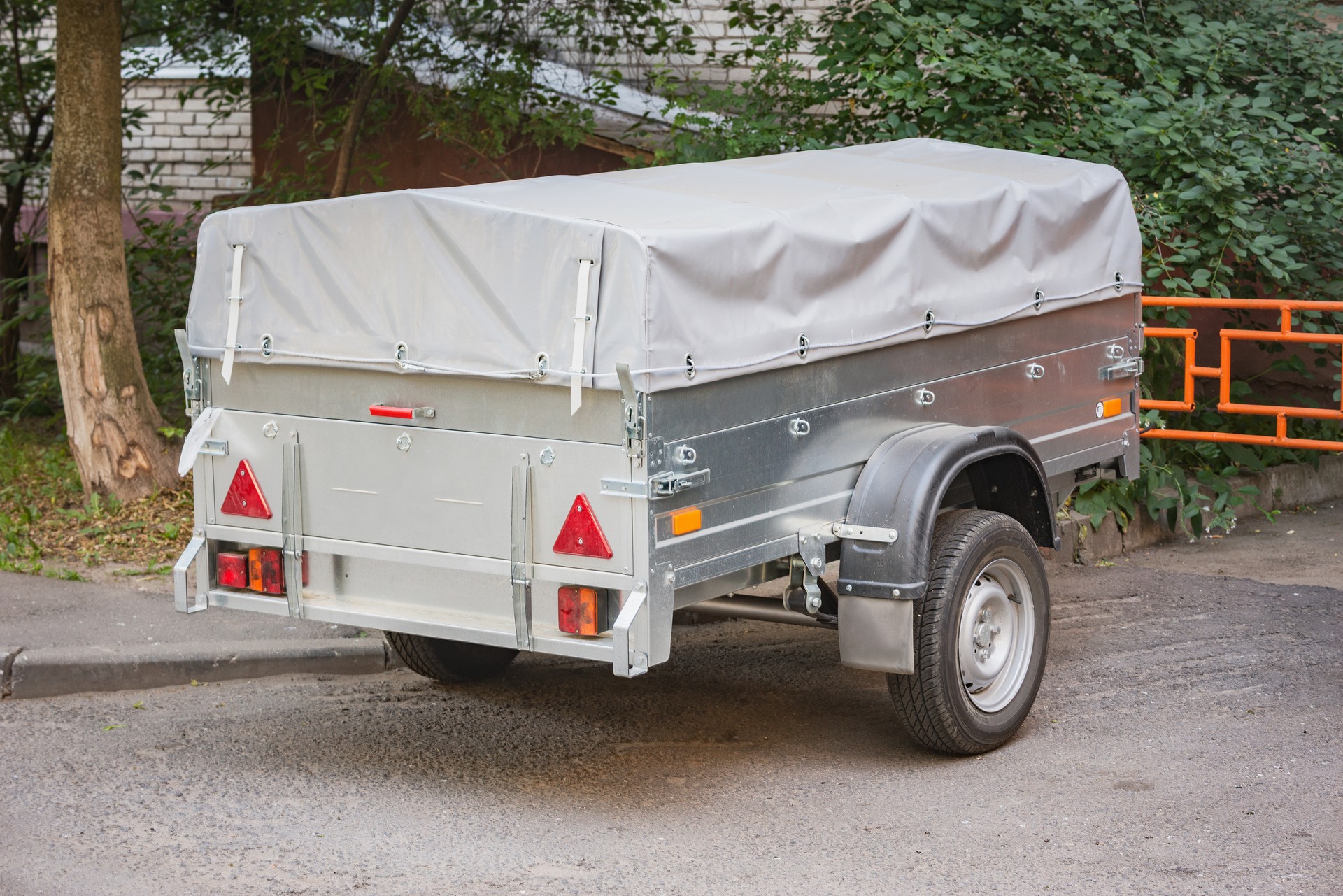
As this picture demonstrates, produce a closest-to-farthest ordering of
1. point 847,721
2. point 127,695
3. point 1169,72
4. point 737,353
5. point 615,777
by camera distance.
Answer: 1. point 737,353
2. point 615,777
3. point 847,721
4. point 127,695
5. point 1169,72

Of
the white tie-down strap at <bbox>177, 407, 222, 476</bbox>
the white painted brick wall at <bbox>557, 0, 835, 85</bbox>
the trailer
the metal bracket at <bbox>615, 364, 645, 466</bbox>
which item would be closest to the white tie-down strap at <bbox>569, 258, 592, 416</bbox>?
the trailer

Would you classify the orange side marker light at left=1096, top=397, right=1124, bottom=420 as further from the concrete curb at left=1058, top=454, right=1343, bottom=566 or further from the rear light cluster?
the rear light cluster

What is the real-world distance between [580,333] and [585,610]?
0.84m

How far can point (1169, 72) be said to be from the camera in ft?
31.2

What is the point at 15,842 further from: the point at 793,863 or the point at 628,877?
the point at 793,863

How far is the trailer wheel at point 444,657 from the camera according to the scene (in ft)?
19.8

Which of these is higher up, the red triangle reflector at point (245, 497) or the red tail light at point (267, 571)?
the red triangle reflector at point (245, 497)

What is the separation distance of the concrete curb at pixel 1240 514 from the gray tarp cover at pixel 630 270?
2806mm

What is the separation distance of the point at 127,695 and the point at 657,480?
3.11m

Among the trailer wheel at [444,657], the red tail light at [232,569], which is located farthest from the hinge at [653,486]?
the trailer wheel at [444,657]

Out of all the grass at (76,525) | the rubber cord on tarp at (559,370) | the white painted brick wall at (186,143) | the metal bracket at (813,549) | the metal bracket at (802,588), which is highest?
→ the white painted brick wall at (186,143)

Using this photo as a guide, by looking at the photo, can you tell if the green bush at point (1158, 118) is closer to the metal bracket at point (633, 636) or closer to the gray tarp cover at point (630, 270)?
the gray tarp cover at point (630, 270)

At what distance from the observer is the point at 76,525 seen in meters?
8.49

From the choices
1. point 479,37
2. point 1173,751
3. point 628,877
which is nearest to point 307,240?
point 628,877
